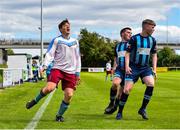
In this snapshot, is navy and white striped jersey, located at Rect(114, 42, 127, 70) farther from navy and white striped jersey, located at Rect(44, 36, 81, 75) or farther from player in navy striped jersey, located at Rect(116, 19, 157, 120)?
navy and white striped jersey, located at Rect(44, 36, 81, 75)

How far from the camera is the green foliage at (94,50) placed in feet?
426

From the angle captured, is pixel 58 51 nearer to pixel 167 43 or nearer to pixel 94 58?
pixel 94 58

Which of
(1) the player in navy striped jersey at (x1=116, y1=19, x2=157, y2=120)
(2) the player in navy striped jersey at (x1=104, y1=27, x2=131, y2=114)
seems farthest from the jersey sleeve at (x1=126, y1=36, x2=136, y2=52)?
(2) the player in navy striped jersey at (x1=104, y1=27, x2=131, y2=114)

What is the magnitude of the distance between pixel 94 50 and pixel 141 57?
391 ft

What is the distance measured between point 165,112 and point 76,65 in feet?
10.7

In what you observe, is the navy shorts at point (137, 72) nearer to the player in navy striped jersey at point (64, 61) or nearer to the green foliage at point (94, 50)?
the player in navy striped jersey at point (64, 61)

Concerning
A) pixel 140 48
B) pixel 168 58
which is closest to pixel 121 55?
pixel 140 48

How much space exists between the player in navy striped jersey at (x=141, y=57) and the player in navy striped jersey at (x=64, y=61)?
3.80 feet

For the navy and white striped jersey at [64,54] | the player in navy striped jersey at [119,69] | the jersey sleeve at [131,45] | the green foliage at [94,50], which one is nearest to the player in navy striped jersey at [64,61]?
the navy and white striped jersey at [64,54]

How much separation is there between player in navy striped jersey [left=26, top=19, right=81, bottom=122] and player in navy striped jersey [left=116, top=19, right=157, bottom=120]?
116 cm

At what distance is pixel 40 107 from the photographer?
47.7 feet

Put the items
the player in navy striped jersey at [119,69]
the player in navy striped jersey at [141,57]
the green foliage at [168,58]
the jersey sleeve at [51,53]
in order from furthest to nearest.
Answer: the green foliage at [168,58], the player in navy striped jersey at [119,69], the player in navy striped jersey at [141,57], the jersey sleeve at [51,53]

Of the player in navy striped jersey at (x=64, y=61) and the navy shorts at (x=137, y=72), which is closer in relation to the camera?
the player in navy striped jersey at (x=64, y=61)

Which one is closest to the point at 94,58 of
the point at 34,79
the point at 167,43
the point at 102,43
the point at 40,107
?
the point at 102,43
